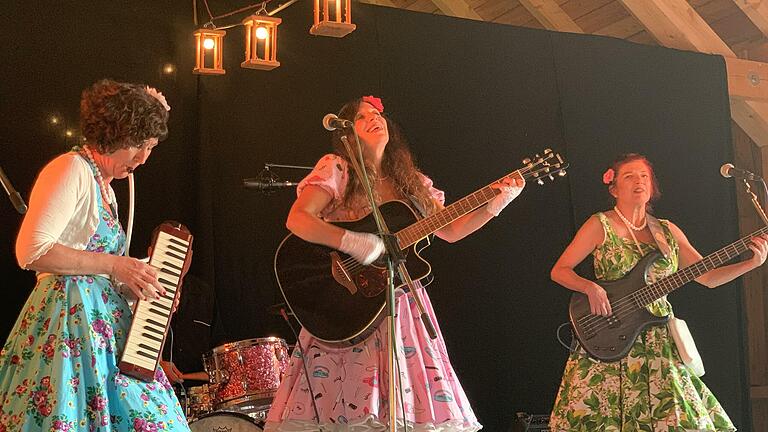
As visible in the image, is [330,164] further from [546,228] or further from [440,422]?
[546,228]

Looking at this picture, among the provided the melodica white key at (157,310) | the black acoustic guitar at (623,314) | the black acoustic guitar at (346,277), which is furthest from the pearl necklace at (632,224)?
the melodica white key at (157,310)

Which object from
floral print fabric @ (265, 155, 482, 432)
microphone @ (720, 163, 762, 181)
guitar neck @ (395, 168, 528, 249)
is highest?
microphone @ (720, 163, 762, 181)

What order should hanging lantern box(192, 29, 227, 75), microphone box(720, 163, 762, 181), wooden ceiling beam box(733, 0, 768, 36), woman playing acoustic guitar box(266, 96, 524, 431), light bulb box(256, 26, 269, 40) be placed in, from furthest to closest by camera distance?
wooden ceiling beam box(733, 0, 768, 36) < hanging lantern box(192, 29, 227, 75) < light bulb box(256, 26, 269, 40) < microphone box(720, 163, 762, 181) < woman playing acoustic guitar box(266, 96, 524, 431)

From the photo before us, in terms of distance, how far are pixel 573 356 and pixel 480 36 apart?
8.38ft

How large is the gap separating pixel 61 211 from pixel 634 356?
251 cm

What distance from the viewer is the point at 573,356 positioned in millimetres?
Answer: 4102

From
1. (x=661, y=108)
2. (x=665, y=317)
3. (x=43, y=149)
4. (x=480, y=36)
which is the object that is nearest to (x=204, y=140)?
(x=43, y=149)

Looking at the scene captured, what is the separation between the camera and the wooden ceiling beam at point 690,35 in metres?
6.32

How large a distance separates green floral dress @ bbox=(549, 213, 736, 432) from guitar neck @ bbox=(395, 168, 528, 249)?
3.59 ft

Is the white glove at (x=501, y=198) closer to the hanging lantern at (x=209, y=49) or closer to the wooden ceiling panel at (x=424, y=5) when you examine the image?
the hanging lantern at (x=209, y=49)

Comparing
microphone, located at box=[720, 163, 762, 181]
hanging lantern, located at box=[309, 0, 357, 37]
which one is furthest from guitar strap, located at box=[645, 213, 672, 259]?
hanging lantern, located at box=[309, 0, 357, 37]

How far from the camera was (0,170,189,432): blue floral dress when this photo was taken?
226 cm

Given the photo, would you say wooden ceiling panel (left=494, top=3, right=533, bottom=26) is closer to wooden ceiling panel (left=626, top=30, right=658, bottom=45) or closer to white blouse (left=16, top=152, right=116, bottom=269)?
wooden ceiling panel (left=626, top=30, right=658, bottom=45)

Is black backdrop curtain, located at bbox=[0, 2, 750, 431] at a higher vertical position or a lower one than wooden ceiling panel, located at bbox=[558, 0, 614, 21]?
lower
